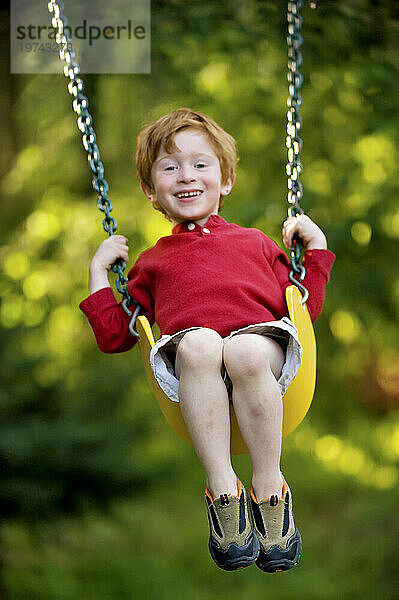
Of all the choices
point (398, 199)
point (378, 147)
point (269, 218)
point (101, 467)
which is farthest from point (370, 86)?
point (101, 467)

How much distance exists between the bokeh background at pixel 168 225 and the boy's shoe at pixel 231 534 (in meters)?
2.47

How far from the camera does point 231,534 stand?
147 centimetres

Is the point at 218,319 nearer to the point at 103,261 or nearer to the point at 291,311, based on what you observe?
the point at 291,311

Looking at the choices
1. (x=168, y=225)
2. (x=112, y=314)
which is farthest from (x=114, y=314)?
(x=168, y=225)

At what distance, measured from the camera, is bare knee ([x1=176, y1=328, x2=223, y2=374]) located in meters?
1.46

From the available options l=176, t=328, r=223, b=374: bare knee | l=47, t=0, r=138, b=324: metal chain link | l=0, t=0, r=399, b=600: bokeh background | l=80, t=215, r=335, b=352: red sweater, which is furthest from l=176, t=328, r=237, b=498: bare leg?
l=0, t=0, r=399, b=600: bokeh background

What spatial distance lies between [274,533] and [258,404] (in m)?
0.25

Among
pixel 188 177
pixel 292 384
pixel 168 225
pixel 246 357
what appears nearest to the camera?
pixel 246 357

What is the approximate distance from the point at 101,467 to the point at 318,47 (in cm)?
237

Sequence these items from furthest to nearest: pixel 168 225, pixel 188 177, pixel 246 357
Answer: pixel 168 225 → pixel 188 177 → pixel 246 357

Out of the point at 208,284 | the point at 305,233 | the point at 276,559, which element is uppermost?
the point at 305,233

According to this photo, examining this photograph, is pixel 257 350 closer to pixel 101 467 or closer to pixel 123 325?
pixel 123 325

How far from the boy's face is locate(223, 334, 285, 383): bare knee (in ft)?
1.22

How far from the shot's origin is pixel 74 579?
407 cm
